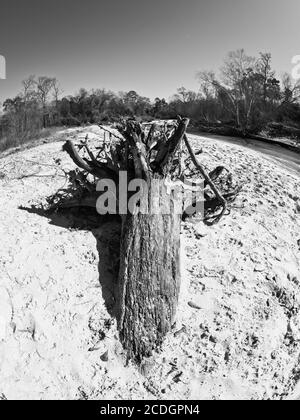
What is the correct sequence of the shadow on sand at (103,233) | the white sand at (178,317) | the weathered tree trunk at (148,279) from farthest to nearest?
the shadow on sand at (103,233) < the weathered tree trunk at (148,279) < the white sand at (178,317)

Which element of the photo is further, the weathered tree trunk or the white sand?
the weathered tree trunk

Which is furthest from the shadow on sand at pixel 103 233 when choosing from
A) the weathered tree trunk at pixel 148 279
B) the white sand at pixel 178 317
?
the weathered tree trunk at pixel 148 279

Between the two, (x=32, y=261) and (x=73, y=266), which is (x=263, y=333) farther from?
(x=32, y=261)

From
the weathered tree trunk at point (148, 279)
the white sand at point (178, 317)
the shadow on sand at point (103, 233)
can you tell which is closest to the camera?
the white sand at point (178, 317)

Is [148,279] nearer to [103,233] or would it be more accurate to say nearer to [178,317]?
Result: [178,317]

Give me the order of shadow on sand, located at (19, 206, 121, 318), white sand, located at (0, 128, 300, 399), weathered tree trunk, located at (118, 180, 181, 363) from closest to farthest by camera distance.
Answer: white sand, located at (0, 128, 300, 399) → weathered tree trunk, located at (118, 180, 181, 363) → shadow on sand, located at (19, 206, 121, 318)

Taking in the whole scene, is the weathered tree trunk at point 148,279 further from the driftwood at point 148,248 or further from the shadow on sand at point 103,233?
the shadow on sand at point 103,233

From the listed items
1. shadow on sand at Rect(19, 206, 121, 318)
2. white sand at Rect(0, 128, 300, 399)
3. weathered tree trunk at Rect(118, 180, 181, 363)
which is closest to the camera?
white sand at Rect(0, 128, 300, 399)

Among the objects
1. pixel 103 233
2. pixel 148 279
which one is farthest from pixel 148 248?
pixel 103 233

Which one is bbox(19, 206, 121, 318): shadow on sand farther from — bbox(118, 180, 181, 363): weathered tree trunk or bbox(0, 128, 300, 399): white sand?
bbox(118, 180, 181, 363): weathered tree trunk

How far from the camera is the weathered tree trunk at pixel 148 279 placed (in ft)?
11.2

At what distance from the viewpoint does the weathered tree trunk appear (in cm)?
342

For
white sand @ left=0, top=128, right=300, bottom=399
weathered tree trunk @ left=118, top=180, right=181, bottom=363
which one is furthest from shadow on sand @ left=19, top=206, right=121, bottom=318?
weathered tree trunk @ left=118, top=180, right=181, bottom=363

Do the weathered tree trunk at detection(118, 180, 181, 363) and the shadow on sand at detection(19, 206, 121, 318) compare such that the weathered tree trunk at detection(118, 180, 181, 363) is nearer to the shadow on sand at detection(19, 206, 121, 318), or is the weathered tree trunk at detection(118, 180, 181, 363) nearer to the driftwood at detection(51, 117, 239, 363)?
the driftwood at detection(51, 117, 239, 363)
